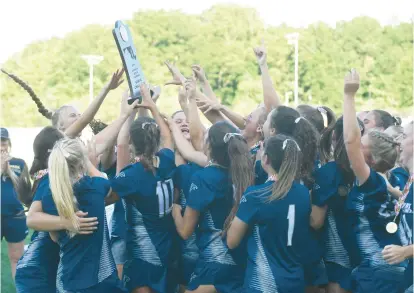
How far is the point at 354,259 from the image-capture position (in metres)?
5.40

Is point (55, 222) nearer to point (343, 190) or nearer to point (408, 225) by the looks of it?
point (343, 190)

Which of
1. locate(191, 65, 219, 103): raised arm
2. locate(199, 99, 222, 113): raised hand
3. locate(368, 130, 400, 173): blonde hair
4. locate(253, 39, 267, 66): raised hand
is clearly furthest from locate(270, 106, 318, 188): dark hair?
locate(191, 65, 219, 103): raised arm

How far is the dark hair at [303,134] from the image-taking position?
5254 millimetres

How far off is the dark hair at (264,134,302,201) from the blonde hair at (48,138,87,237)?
1254 millimetres

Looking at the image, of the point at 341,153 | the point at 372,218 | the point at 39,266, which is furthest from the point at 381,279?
the point at 39,266

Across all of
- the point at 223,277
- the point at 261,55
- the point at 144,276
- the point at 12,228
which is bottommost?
the point at 12,228

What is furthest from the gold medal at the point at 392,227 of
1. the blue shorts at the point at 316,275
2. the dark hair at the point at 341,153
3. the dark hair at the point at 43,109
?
the dark hair at the point at 43,109

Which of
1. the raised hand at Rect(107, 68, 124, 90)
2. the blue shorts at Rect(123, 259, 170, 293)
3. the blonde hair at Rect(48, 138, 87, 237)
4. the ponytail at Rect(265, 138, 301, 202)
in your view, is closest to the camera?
the ponytail at Rect(265, 138, 301, 202)

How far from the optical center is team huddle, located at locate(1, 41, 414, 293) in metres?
4.76

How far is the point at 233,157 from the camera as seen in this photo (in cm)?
523

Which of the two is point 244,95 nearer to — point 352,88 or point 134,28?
point 134,28

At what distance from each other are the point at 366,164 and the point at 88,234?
6.06 feet

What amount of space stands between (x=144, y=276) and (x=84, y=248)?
793 millimetres

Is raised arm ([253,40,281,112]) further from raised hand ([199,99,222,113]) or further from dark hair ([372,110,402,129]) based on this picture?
dark hair ([372,110,402,129])
